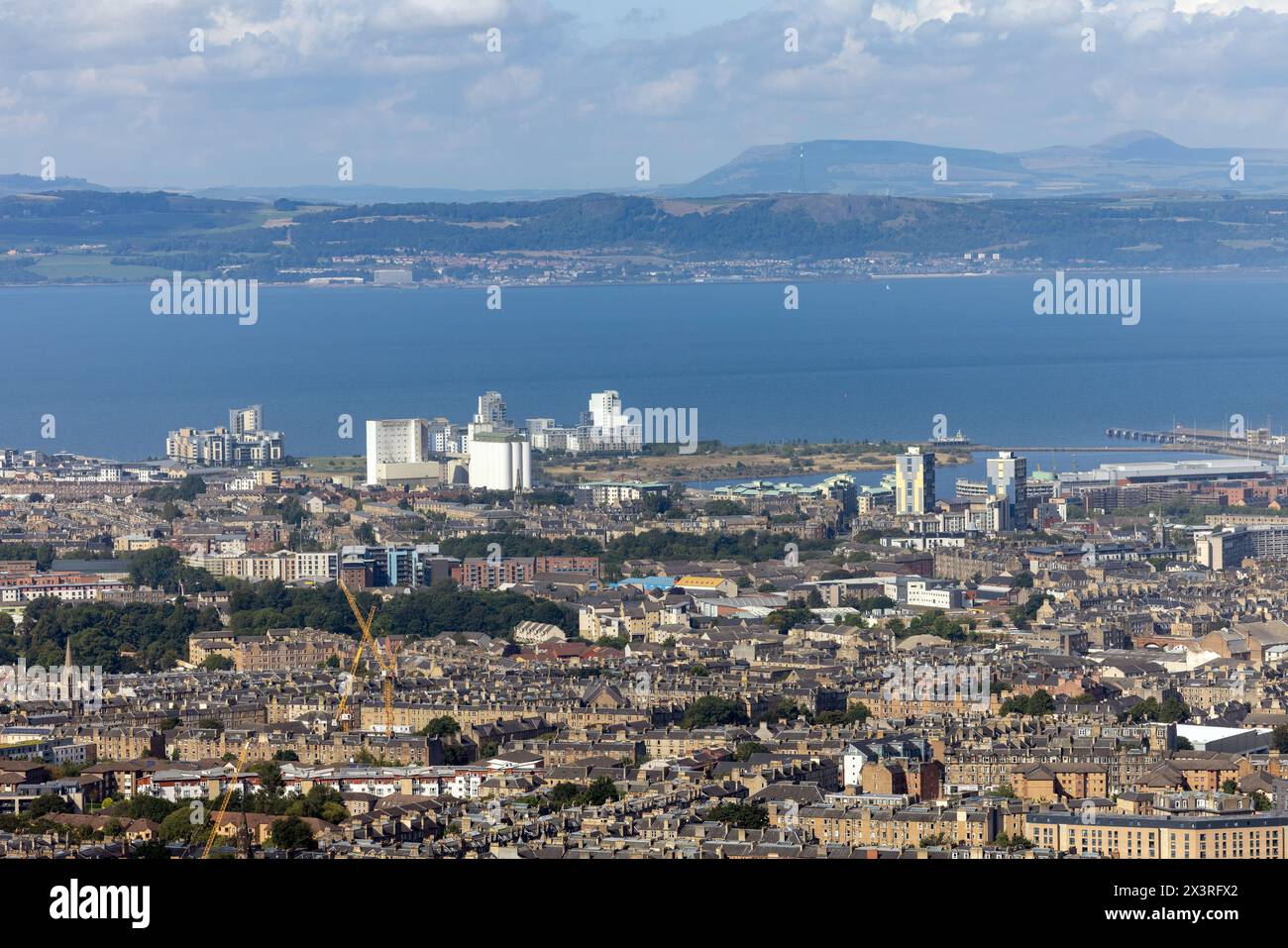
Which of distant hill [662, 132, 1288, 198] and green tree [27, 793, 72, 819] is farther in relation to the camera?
distant hill [662, 132, 1288, 198]

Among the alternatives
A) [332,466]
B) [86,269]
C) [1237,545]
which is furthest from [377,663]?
[86,269]

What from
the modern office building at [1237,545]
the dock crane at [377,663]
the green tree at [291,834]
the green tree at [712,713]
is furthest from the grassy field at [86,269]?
the green tree at [291,834]

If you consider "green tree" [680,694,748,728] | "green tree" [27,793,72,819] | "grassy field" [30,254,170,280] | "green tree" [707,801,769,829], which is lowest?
"green tree" [680,694,748,728]

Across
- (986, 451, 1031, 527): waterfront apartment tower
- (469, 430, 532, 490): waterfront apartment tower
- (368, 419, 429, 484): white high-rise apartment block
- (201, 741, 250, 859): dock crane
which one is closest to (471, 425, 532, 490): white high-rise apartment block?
(469, 430, 532, 490): waterfront apartment tower

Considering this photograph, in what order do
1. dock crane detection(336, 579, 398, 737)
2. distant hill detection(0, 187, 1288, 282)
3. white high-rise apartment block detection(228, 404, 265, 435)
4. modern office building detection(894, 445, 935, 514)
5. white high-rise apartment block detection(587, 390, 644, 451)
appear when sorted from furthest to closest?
1. distant hill detection(0, 187, 1288, 282)
2. white high-rise apartment block detection(228, 404, 265, 435)
3. white high-rise apartment block detection(587, 390, 644, 451)
4. modern office building detection(894, 445, 935, 514)
5. dock crane detection(336, 579, 398, 737)

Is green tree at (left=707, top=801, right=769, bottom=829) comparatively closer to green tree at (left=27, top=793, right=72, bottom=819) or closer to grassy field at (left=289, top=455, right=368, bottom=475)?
green tree at (left=27, top=793, right=72, bottom=819)

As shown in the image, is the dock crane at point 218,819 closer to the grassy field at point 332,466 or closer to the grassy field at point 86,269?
the grassy field at point 332,466
